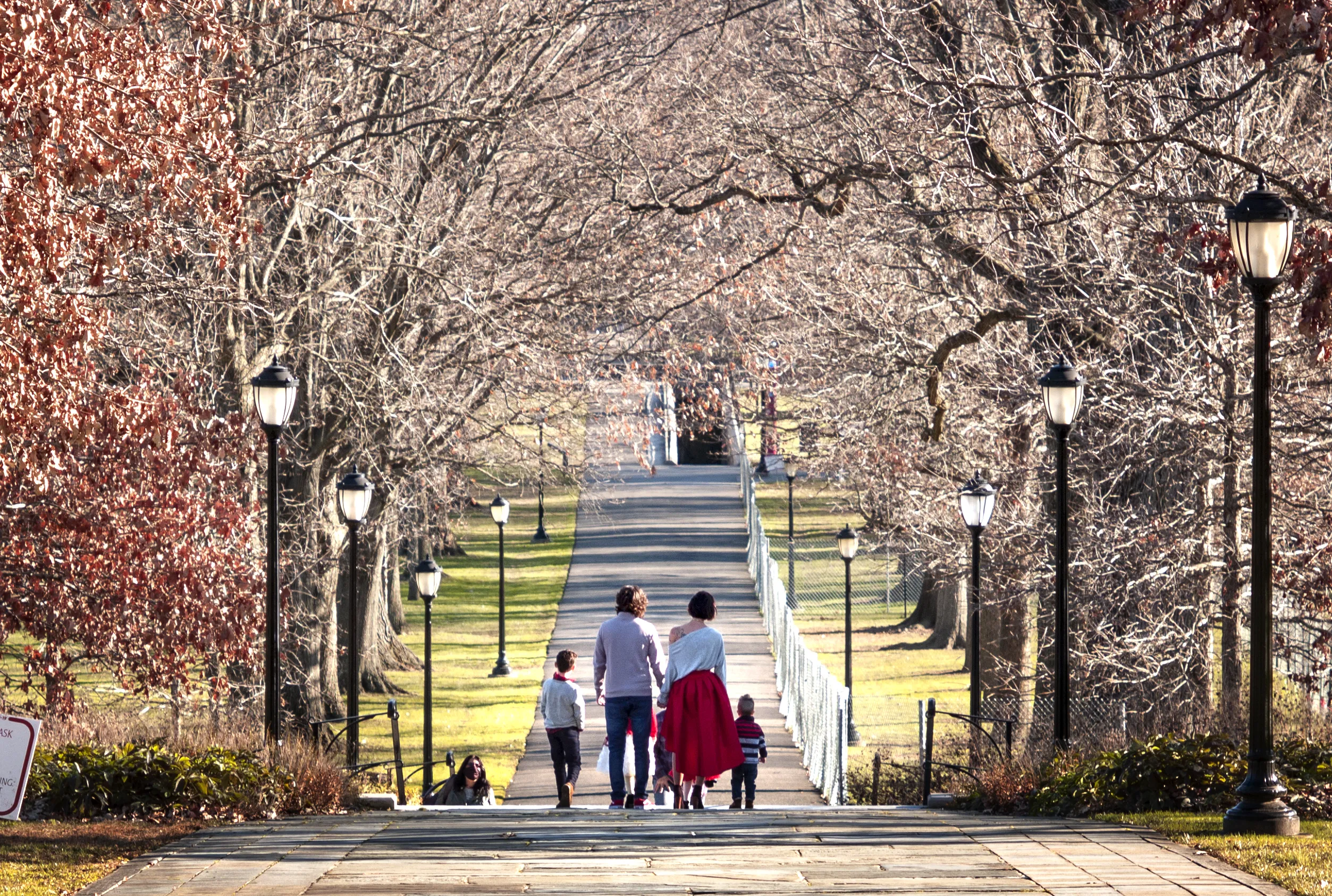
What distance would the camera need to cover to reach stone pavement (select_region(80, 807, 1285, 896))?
250 inches

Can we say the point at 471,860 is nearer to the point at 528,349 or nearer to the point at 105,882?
the point at 105,882

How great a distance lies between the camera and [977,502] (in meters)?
15.7

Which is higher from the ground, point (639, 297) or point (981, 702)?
point (639, 297)

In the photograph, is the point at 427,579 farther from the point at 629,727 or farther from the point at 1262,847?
the point at 1262,847

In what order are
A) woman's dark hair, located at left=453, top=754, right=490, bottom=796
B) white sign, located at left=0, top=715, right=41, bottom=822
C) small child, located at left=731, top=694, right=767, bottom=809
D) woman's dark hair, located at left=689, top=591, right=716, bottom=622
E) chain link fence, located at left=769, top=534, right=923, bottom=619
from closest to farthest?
white sign, located at left=0, top=715, right=41, bottom=822 → woman's dark hair, located at left=689, top=591, right=716, bottom=622 → woman's dark hair, located at left=453, top=754, right=490, bottom=796 → small child, located at left=731, top=694, right=767, bottom=809 → chain link fence, located at left=769, top=534, right=923, bottom=619

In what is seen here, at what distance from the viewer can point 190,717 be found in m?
16.2

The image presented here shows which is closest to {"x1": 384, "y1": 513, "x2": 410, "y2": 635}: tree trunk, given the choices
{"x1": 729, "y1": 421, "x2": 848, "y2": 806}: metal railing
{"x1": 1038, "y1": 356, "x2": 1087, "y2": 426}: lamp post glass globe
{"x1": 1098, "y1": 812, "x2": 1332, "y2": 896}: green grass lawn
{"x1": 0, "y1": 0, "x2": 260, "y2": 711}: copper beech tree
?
{"x1": 729, "y1": 421, "x2": 848, "y2": 806}: metal railing

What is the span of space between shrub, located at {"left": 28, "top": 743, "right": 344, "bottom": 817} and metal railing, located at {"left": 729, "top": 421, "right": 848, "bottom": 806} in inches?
330

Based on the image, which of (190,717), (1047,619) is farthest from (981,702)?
(190,717)

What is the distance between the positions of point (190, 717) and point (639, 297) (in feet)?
28.0

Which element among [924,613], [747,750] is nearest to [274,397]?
[747,750]

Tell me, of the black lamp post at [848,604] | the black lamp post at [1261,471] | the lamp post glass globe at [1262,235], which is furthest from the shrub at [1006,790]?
the black lamp post at [848,604]

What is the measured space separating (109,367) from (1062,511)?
32.9 feet

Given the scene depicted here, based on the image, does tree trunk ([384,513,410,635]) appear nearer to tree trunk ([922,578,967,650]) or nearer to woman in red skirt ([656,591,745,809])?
tree trunk ([922,578,967,650])
